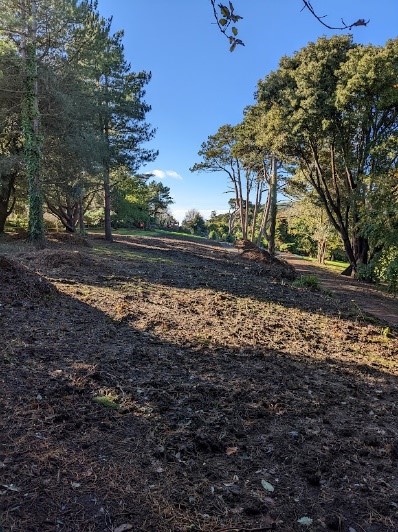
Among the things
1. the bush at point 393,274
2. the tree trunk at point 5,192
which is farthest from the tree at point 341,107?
the tree trunk at point 5,192

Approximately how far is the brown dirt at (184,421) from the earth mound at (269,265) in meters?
6.02

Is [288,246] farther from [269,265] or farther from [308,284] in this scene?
[308,284]

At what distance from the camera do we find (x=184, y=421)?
2623mm

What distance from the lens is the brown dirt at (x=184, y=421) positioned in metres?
1.81

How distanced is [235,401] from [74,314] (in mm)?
2628

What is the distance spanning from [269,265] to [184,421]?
11.9m

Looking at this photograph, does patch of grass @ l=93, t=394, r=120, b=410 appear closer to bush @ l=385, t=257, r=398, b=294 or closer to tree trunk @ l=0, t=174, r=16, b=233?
bush @ l=385, t=257, r=398, b=294

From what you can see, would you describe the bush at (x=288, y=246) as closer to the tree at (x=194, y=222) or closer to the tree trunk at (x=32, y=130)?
the tree at (x=194, y=222)

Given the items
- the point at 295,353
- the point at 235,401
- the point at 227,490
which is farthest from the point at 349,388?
the point at 227,490

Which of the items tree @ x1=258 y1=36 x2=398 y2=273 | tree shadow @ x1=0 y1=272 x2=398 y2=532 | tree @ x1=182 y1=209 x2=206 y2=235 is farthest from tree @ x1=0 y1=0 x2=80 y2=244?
tree @ x1=182 y1=209 x2=206 y2=235

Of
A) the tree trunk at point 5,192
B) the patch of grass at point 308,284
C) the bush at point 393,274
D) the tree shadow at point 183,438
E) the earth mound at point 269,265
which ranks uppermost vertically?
the tree trunk at point 5,192

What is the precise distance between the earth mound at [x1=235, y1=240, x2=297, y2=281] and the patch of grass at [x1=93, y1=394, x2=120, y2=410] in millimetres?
8877

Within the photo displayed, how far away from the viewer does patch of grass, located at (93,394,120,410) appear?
268 centimetres

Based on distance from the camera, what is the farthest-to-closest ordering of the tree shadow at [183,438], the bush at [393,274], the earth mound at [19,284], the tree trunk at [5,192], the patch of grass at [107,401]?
the tree trunk at [5,192], the bush at [393,274], the earth mound at [19,284], the patch of grass at [107,401], the tree shadow at [183,438]
